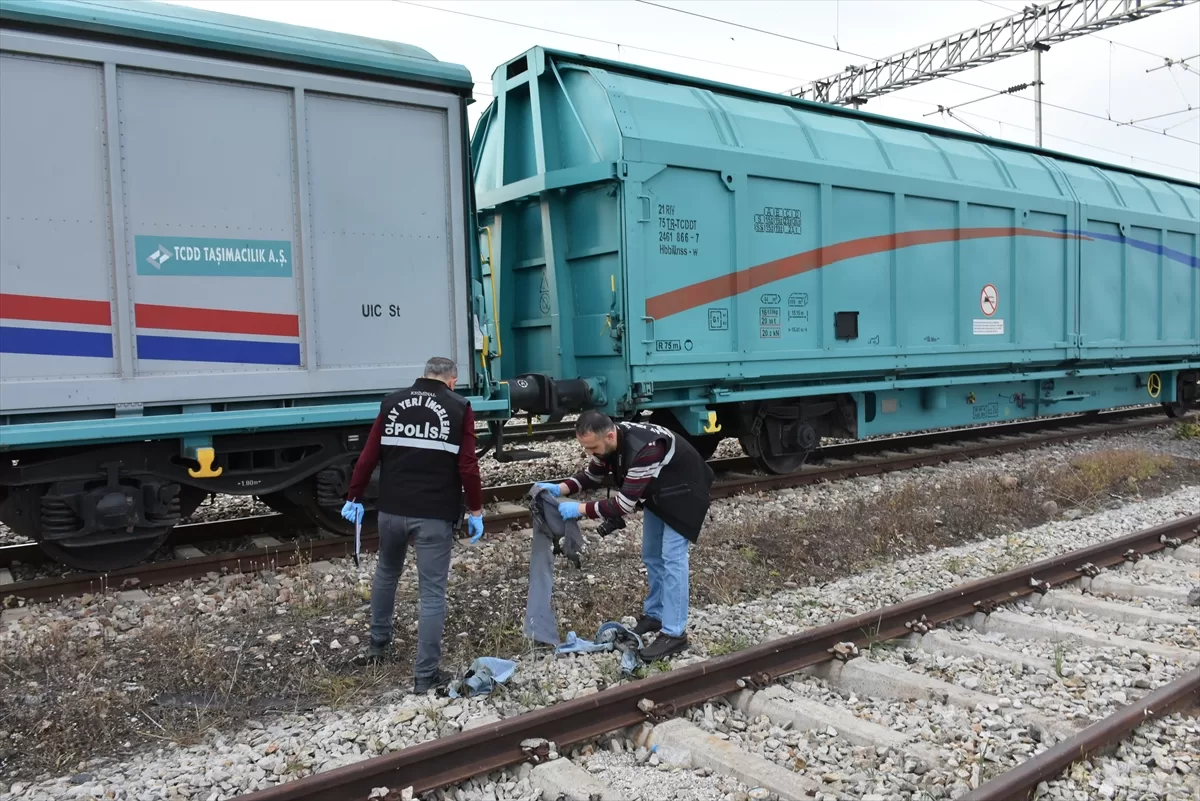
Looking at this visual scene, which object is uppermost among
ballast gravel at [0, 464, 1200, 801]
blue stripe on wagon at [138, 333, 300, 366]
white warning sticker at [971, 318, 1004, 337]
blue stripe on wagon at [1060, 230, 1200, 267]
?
blue stripe on wagon at [1060, 230, 1200, 267]

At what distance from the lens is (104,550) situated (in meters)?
6.33

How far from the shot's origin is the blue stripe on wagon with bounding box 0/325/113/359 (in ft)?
18.3

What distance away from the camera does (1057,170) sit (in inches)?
504

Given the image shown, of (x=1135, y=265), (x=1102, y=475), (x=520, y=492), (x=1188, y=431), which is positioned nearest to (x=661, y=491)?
(x=520, y=492)

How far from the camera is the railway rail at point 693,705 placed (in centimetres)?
328

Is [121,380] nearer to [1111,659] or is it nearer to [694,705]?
[694,705]

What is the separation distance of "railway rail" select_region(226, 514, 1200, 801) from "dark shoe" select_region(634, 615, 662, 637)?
2.50 feet

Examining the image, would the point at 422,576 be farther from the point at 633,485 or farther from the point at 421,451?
the point at 633,485

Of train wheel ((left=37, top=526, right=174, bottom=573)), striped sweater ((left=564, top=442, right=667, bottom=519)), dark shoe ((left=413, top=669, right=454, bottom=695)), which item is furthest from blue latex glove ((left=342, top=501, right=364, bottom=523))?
train wheel ((left=37, top=526, right=174, bottom=573))

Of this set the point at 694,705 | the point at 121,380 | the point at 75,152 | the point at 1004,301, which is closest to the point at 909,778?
the point at 694,705

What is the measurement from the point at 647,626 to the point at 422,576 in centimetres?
134

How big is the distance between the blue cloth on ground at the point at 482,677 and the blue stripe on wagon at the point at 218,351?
312cm

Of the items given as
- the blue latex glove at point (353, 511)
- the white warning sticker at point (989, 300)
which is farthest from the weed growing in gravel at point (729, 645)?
the white warning sticker at point (989, 300)

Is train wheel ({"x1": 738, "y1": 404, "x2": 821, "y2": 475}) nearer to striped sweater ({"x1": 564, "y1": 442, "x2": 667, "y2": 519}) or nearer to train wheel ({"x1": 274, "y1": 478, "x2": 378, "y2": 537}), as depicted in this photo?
train wheel ({"x1": 274, "y1": 478, "x2": 378, "y2": 537})
